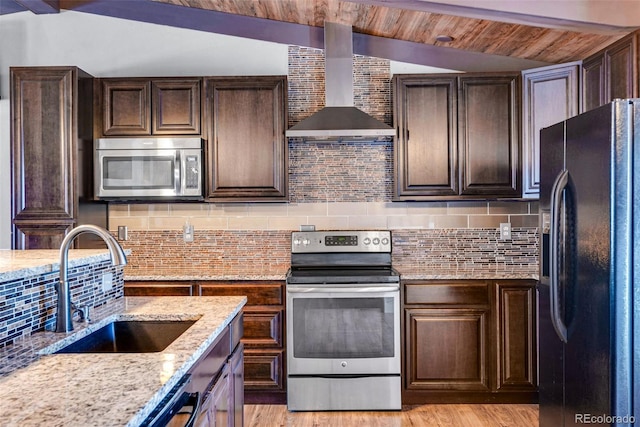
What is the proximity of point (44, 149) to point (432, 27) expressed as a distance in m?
2.77

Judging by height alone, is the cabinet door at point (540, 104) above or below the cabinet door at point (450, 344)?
above

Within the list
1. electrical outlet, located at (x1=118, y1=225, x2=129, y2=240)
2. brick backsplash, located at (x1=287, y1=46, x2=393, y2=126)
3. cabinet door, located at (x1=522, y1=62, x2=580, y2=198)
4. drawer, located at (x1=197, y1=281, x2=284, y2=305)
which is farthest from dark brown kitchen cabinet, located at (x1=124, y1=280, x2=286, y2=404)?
cabinet door, located at (x1=522, y1=62, x2=580, y2=198)

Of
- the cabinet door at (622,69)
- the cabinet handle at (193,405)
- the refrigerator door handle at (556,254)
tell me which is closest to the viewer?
the cabinet handle at (193,405)

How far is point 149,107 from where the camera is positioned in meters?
3.13

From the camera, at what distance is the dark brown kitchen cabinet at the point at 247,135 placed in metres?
3.12

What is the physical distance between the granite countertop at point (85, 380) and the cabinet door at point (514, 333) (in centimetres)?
204

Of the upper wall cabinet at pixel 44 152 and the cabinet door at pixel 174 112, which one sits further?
the cabinet door at pixel 174 112

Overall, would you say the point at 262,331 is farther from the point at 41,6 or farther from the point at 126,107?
the point at 41,6

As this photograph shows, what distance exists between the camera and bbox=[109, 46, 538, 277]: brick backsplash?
3.41 meters

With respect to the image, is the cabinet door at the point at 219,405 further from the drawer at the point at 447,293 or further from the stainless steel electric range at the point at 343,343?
the drawer at the point at 447,293

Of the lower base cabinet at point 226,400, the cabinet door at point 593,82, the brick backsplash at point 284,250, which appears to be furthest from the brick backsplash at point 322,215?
the lower base cabinet at point 226,400

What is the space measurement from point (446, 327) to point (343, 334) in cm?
68

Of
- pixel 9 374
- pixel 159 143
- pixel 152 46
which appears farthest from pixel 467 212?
pixel 9 374

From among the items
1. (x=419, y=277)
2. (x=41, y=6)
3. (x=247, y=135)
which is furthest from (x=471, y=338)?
(x=41, y=6)
